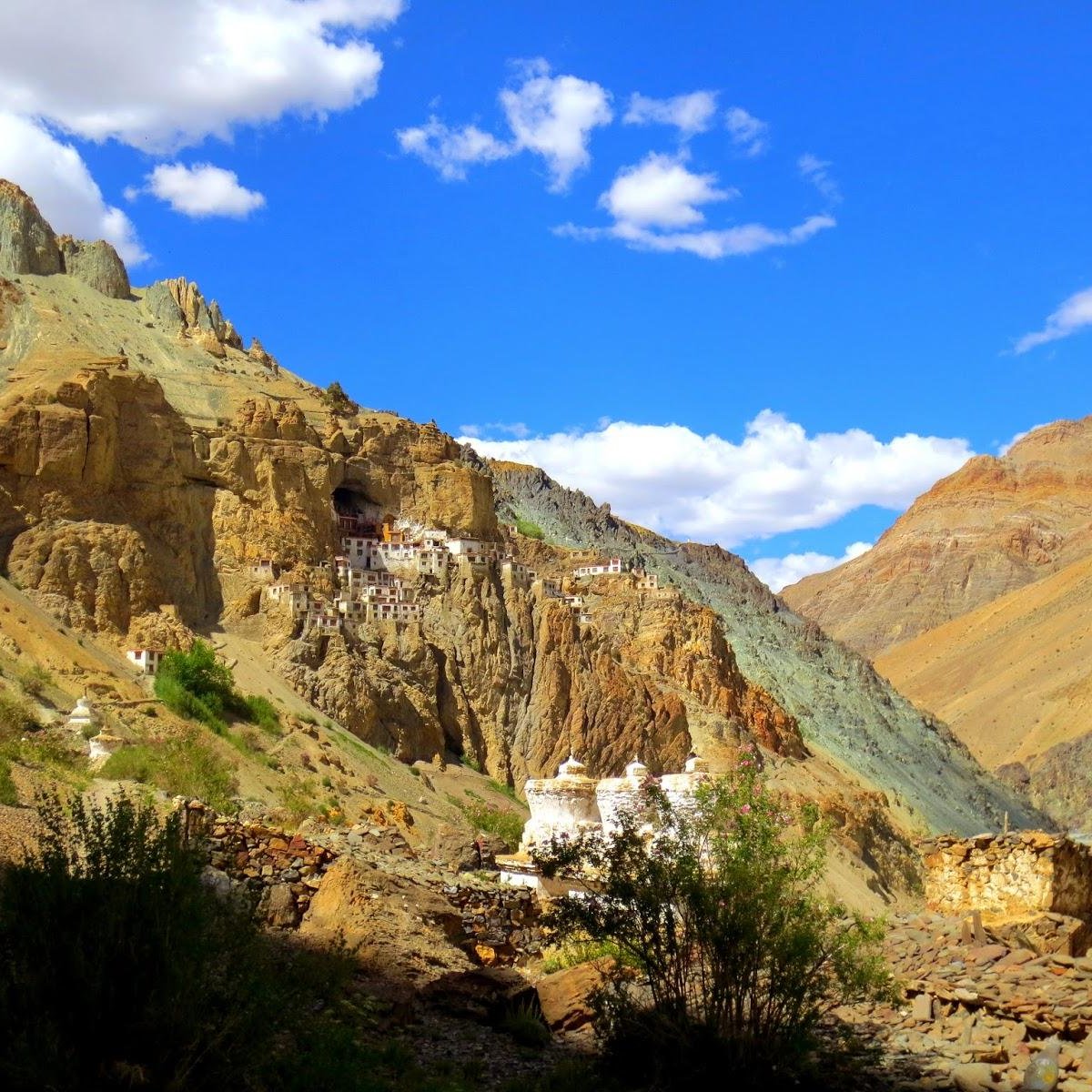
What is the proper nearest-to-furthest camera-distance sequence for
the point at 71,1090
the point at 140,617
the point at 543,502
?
the point at 71,1090, the point at 140,617, the point at 543,502

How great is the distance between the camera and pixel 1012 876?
702 inches

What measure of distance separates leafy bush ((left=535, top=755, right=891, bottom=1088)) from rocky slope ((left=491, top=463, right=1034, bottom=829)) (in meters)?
61.0

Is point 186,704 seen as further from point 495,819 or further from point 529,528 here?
point 529,528

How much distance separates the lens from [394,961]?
16.0 m

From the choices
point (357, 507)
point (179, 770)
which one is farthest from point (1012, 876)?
point (357, 507)

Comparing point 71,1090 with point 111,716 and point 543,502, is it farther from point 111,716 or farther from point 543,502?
point 543,502

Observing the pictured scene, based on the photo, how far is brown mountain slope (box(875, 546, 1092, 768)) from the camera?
123562mm

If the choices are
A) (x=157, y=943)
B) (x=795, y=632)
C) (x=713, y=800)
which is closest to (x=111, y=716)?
(x=713, y=800)

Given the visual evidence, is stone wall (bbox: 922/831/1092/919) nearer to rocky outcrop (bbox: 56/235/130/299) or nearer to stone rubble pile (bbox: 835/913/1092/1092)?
stone rubble pile (bbox: 835/913/1092/1092)

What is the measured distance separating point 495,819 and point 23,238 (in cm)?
4876

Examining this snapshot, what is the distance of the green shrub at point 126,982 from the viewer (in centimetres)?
1027

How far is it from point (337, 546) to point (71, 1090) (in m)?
48.4

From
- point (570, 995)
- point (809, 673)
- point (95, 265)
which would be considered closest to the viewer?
point (570, 995)

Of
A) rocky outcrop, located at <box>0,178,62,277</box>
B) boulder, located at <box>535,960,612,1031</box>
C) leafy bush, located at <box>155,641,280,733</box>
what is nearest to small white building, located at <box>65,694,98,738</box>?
leafy bush, located at <box>155,641,280,733</box>
